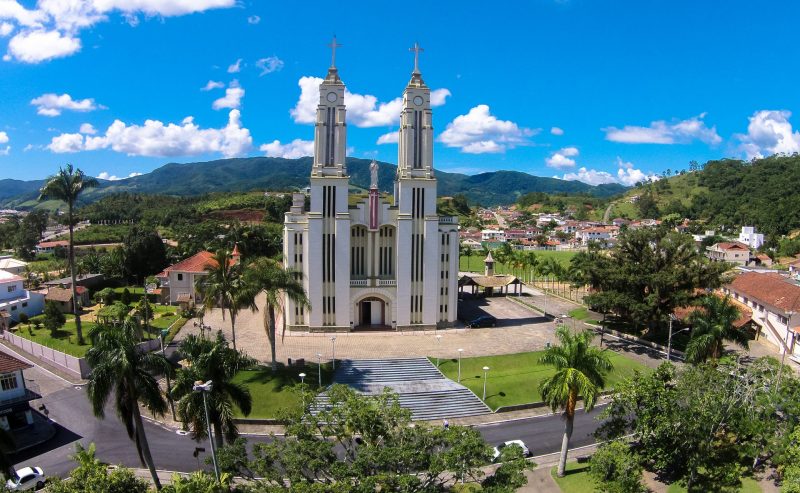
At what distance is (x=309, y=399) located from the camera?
64.8 ft

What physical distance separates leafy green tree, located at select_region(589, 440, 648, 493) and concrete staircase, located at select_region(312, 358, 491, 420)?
9.84 metres

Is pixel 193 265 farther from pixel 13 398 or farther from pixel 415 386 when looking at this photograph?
pixel 415 386

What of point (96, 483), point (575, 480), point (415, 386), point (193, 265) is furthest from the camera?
point (193, 265)

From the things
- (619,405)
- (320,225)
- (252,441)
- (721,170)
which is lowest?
(252,441)

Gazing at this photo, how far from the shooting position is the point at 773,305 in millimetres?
42031

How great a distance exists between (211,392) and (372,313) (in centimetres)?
2433

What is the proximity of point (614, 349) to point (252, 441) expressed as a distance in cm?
2708

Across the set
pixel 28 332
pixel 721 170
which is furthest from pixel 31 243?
pixel 721 170

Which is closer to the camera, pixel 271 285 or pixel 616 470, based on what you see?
pixel 616 470

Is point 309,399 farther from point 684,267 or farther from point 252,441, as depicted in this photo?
point 684,267

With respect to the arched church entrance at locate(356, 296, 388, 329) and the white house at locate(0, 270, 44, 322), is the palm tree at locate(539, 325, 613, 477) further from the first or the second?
the white house at locate(0, 270, 44, 322)

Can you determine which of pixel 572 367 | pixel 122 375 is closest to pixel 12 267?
pixel 122 375

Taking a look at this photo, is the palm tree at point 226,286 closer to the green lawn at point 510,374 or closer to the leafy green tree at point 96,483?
the green lawn at point 510,374

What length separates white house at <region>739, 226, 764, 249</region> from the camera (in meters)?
109
